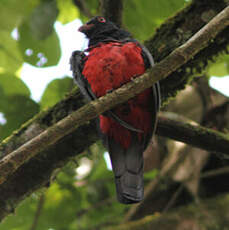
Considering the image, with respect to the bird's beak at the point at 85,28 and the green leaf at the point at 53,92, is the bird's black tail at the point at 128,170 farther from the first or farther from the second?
the bird's beak at the point at 85,28

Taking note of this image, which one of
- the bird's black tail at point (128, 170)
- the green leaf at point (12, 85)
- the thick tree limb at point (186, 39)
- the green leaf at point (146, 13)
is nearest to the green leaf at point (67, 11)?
the green leaf at point (146, 13)

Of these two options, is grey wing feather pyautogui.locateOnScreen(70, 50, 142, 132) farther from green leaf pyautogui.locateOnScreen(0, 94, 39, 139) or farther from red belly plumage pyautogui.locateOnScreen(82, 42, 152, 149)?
green leaf pyautogui.locateOnScreen(0, 94, 39, 139)

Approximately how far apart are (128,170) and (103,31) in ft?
3.92

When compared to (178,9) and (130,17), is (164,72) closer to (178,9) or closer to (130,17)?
(178,9)

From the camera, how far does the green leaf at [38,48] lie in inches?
135

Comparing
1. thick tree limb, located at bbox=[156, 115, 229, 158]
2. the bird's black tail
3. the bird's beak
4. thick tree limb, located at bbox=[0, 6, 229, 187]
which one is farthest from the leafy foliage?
thick tree limb, located at bbox=[0, 6, 229, 187]

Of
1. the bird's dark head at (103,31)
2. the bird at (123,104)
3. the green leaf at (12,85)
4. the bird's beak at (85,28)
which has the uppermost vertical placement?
the bird's beak at (85,28)

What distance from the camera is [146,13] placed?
2996 millimetres

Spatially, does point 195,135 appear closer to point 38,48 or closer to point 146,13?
point 146,13

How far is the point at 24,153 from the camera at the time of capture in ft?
5.61

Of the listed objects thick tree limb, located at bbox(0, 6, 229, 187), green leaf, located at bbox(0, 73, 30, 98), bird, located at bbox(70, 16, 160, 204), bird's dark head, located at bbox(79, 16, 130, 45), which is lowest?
thick tree limb, located at bbox(0, 6, 229, 187)

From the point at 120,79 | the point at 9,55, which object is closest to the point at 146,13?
the point at 120,79

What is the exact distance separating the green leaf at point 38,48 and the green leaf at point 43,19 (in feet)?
0.87

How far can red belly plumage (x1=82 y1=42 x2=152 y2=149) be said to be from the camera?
2582mm
